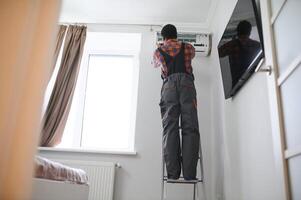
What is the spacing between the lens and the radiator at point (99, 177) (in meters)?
2.88

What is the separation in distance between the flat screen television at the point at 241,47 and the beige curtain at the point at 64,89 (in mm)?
1782

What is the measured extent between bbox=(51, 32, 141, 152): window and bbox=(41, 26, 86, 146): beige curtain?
23cm

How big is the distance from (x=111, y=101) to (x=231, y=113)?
5.45 feet

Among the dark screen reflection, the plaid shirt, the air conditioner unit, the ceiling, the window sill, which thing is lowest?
the window sill

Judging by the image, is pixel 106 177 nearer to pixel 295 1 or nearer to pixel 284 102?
pixel 284 102

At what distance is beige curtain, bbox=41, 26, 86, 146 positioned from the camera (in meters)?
3.14

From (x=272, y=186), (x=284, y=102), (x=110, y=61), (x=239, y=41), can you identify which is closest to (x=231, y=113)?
(x=239, y=41)

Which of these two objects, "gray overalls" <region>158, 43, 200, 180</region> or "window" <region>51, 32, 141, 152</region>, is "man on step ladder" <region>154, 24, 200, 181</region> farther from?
"window" <region>51, 32, 141, 152</region>

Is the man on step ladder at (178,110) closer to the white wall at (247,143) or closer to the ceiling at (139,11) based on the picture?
the white wall at (247,143)

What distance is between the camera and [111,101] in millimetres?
3586

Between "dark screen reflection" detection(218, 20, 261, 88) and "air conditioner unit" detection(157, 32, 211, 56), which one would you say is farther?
"air conditioner unit" detection(157, 32, 211, 56)

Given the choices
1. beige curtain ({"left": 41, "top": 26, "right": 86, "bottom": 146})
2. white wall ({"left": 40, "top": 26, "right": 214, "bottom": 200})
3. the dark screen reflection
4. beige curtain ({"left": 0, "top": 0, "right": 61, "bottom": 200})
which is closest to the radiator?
white wall ({"left": 40, "top": 26, "right": 214, "bottom": 200})

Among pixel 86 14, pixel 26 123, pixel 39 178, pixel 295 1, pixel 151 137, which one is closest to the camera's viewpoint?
pixel 26 123

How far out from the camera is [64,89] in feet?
10.8
